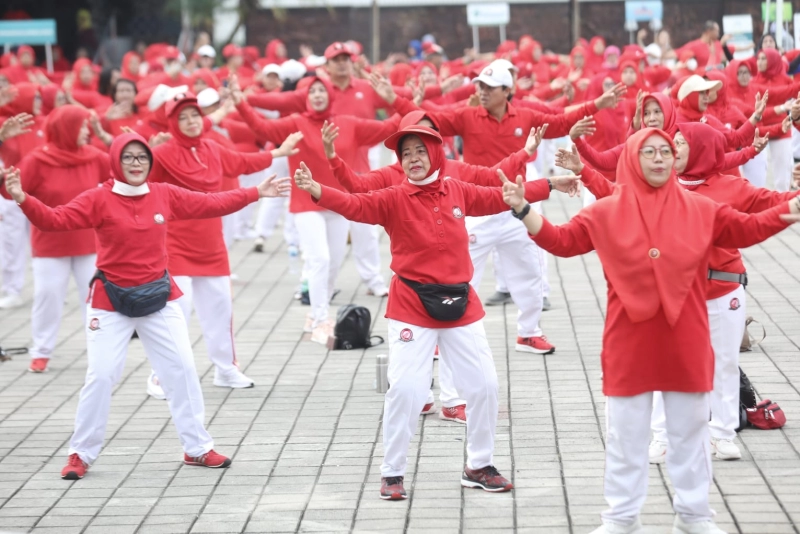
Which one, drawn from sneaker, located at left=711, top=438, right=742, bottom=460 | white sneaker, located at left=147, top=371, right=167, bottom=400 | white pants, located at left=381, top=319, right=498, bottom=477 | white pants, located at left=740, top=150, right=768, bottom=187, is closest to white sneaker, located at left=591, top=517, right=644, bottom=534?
white pants, located at left=381, top=319, right=498, bottom=477

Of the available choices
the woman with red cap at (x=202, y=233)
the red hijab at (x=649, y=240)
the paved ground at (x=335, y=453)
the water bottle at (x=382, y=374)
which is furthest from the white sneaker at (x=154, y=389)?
the red hijab at (x=649, y=240)

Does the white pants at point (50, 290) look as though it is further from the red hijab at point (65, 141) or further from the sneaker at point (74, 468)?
the sneaker at point (74, 468)

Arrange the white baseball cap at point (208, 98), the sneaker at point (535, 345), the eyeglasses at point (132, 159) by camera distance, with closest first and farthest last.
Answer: the eyeglasses at point (132, 159) → the sneaker at point (535, 345) → the white baseball cap at point (208, 98)

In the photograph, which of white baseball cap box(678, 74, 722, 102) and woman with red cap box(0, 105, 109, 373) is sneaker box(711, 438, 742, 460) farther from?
woman with red cap box(0, 105, 109, 373)

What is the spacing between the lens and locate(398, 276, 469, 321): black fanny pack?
6.14 metres

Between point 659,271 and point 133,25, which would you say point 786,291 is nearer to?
point 659,271

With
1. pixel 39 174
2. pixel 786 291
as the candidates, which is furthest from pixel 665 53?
pixel 39 174

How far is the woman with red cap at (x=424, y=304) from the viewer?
6.16 metres

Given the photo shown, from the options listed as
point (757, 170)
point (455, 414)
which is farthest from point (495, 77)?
point (757, 170)

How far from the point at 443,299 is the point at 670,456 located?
1451mm

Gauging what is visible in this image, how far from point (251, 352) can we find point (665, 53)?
14893 mm

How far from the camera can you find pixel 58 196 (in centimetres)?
919

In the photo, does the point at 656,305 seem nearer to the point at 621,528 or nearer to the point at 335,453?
the point at 621,528

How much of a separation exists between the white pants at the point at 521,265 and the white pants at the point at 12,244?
5.34 meters
